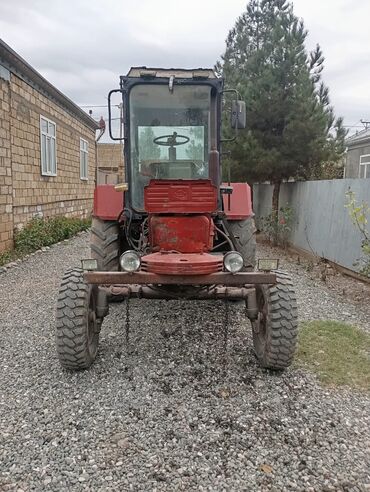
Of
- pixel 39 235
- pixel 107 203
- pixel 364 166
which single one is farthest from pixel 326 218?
pixel 364 166

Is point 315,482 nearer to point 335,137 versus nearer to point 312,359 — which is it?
point 312,359

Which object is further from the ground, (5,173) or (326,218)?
(5,173)

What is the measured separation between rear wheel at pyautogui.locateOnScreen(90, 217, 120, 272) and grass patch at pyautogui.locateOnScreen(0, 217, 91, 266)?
382cm

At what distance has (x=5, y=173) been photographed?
330 inches

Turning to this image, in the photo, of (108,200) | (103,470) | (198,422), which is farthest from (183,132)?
(103,470)

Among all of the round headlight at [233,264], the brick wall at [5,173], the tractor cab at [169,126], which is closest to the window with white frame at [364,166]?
the brick wall at [5,173]

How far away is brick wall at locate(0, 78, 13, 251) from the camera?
8258 millimetres

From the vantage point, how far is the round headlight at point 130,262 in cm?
332

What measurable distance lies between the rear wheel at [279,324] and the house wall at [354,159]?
14864mm

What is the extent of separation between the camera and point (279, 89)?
10.3 metres

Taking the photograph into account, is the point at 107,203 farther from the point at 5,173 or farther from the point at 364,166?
the point at 364,166

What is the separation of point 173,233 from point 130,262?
67 cm

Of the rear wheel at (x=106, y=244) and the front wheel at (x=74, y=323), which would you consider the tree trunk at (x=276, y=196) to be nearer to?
the rear wheel at (x=106, y=244)

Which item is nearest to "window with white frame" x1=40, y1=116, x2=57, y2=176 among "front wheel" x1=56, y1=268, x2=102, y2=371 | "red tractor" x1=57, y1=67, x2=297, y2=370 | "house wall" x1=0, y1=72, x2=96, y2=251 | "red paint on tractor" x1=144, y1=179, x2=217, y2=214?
"house wall" x1=0, y1=72, x2=96, y2=251
